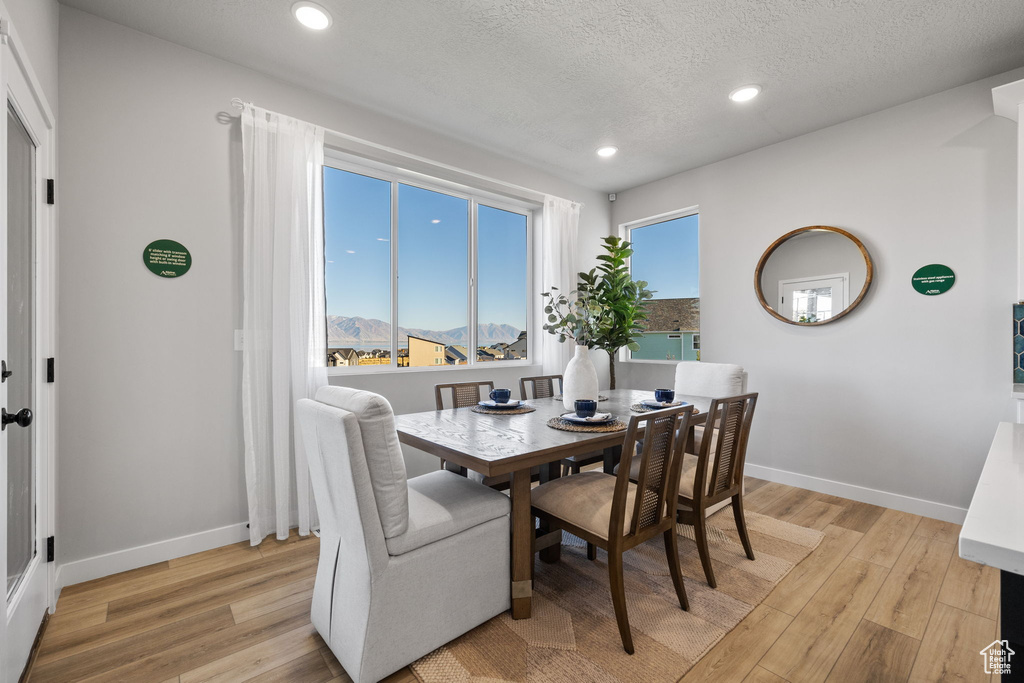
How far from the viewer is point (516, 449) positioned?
177cm

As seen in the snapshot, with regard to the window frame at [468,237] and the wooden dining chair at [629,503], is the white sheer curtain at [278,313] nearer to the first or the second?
the window frame at [468,237]

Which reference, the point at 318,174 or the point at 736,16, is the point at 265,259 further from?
the point at 736,16

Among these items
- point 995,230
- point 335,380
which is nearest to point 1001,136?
point 995,230

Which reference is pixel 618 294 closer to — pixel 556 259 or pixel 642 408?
pixel 556 259

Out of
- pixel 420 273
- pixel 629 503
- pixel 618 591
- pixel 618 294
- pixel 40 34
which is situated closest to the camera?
pixel 618 591

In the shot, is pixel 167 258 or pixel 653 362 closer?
pixel 167 258

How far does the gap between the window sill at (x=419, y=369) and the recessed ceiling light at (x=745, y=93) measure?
2601 mm

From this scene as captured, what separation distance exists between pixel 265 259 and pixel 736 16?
2.81 meters

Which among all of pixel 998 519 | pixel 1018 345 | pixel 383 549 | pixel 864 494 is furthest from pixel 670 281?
pixel 998 519

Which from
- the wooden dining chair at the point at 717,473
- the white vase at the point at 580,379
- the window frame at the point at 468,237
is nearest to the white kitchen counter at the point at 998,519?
the wooden dining chair at the point at 717,473

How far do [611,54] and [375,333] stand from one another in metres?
2.40

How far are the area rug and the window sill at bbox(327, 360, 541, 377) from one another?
1.69m

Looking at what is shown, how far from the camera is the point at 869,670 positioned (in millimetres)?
1624

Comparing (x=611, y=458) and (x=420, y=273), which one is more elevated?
(x=420, y=273)
